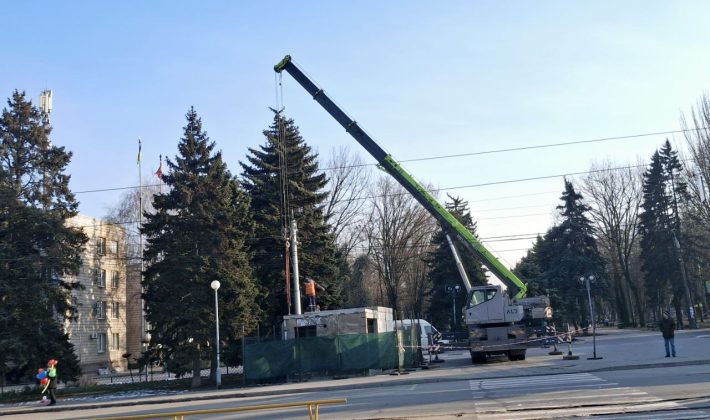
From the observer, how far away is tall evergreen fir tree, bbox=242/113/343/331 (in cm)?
3928

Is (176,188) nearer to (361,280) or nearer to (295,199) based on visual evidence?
(295,199)

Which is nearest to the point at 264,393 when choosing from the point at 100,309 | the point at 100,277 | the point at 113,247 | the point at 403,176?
the point at 403,176

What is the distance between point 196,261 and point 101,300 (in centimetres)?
2684

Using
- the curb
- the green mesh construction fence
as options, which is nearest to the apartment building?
the curb

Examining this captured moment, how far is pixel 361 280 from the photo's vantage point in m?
67.0

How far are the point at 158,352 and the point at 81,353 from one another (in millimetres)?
22230

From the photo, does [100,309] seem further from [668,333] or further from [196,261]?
[668,333]

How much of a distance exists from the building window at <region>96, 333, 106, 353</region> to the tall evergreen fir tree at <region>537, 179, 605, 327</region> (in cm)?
3901

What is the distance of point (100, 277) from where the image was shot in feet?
180

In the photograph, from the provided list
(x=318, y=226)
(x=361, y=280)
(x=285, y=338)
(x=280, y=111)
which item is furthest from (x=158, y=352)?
(x=361, y=280)

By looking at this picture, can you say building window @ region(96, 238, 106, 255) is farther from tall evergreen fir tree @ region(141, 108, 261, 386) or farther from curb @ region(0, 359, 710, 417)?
curb @ region(0, 359, 710, 417)

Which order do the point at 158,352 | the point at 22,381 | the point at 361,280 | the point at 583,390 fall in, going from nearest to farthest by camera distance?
the point at 583,390
the point at 158,352
the point at 22,381
the point at 361,280

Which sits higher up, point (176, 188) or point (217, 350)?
point (176, 188)

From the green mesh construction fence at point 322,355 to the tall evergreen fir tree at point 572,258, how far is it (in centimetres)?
3467
